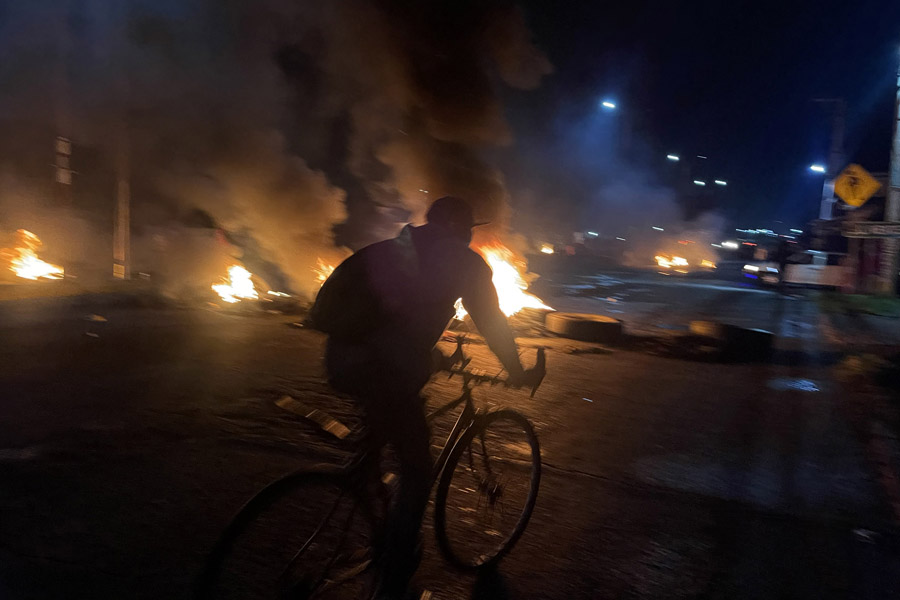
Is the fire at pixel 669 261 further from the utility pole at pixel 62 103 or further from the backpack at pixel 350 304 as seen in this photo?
the backpack at pixel 350 304

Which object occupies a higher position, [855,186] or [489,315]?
[855,186]

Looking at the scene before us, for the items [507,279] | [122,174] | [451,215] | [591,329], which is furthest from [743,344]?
[122,174]

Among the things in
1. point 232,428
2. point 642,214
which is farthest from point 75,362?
point 642,214

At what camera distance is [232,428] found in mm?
5094

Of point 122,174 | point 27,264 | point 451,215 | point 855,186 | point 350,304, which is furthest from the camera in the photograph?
point 855,186

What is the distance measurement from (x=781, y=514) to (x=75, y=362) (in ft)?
20.4

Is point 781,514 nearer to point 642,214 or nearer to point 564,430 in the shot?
point 564,430

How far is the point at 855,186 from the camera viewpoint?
18500mm

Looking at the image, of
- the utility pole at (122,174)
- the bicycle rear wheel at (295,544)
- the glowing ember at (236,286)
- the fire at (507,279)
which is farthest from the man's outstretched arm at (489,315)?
the utility pole at (122,174)

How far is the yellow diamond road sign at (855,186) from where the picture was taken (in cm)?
1841

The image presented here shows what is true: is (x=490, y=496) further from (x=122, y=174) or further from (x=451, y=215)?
(x=122, y=174)

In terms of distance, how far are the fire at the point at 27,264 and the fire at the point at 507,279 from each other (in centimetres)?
857

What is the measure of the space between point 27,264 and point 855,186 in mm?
19904

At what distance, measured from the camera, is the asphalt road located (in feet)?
10.8
